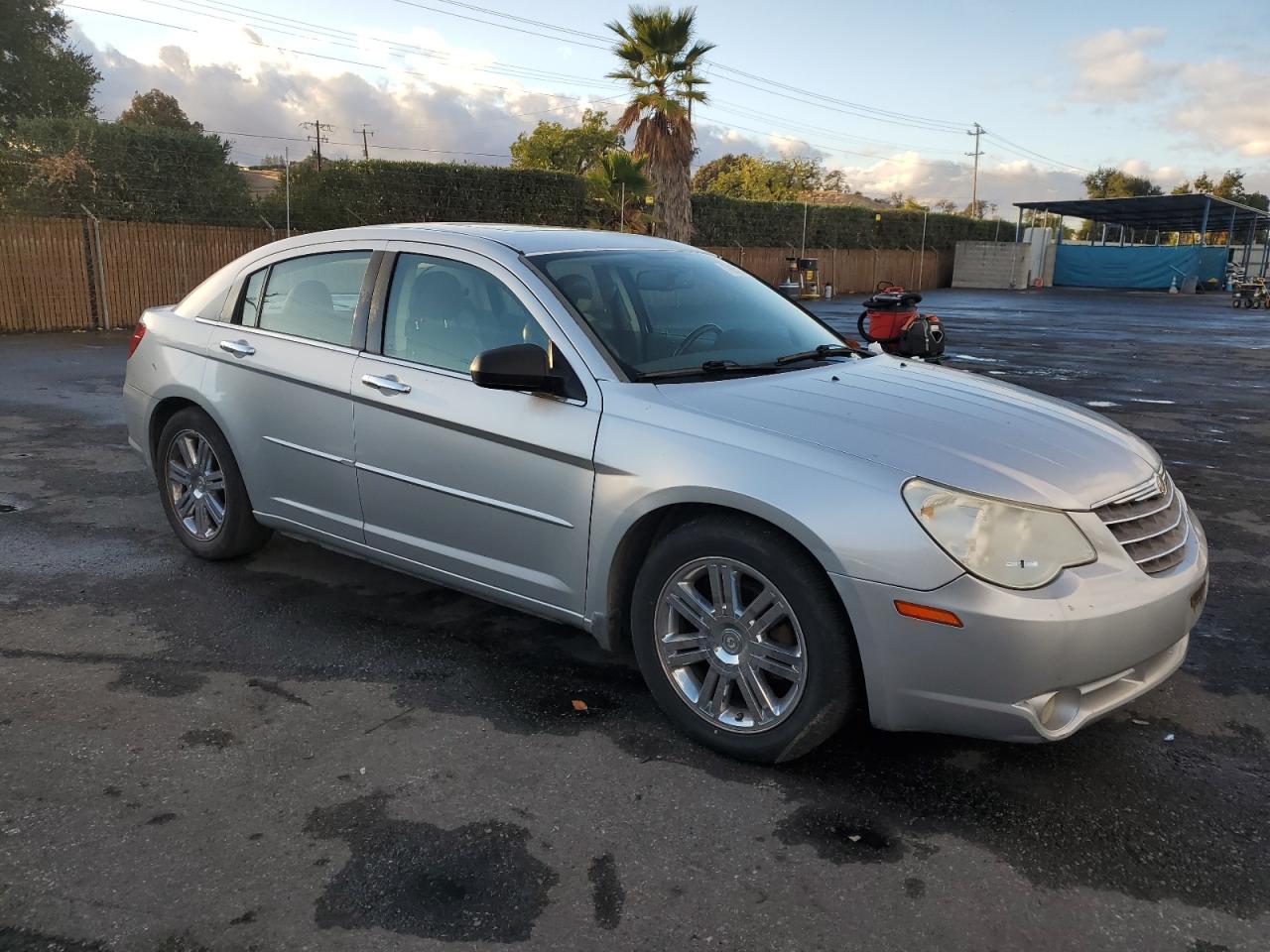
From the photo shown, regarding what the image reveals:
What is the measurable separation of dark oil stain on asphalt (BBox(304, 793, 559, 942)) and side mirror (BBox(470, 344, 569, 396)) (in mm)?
1371

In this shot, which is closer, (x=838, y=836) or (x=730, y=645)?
(x=838, y=836)

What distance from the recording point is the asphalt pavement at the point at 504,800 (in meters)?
2.39

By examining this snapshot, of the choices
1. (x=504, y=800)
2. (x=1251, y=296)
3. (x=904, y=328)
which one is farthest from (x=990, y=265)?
(x=504, y=800)

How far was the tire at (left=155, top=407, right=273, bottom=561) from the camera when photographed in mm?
4648

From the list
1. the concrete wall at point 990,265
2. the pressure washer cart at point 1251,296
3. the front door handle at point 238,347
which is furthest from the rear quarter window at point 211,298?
the concrete wall at point 990,265

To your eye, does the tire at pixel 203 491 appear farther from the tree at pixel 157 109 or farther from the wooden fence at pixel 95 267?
the tree at pixel 157 109

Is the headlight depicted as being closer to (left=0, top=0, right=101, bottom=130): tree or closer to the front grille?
the front grille

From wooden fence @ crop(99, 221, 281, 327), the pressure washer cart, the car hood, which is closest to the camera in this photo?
the car hood

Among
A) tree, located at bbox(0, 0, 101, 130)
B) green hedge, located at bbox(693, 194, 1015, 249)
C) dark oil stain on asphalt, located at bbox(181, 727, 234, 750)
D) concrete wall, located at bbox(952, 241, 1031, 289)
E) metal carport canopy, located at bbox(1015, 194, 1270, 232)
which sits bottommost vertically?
dark oil stain on asphalt, located at bbox(181, 727, 234, 750)

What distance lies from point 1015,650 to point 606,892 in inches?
48.7

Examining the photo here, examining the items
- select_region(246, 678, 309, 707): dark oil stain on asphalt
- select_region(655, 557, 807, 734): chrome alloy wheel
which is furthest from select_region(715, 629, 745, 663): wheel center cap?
select_region(246, 678, 309, 707): dark oil stain on asphalt

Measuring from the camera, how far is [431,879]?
2.53 m

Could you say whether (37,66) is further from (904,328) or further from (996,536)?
(996,536)

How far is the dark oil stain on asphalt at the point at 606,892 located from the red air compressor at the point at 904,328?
299cm
